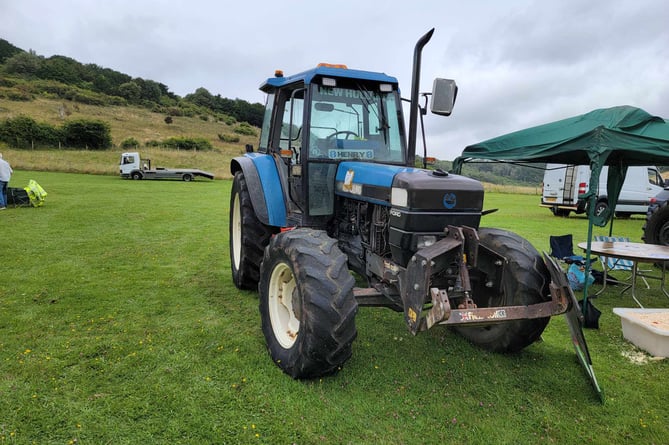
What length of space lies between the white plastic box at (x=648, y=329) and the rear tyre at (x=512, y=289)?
115 cm

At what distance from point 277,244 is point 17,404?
71.3 inches

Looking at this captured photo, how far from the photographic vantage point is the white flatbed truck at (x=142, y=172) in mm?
25391

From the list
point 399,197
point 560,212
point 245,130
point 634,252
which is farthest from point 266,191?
point 245,130

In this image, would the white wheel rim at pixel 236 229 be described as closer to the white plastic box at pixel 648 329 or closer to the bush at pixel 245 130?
the white plastic box at pixel 648 329

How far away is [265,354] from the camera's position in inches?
128

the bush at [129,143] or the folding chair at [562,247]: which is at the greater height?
the bush at [129,143]

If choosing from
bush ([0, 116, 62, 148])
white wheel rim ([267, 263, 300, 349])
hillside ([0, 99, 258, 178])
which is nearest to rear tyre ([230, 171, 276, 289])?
white wheel rim ([267, 263, 300, 349])

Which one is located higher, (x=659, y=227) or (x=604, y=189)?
(x=604, y=189)

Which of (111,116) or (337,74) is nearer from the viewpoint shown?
(337,74)

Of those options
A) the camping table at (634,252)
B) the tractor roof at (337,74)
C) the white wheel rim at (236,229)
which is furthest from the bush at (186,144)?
the camping table at (634,252)

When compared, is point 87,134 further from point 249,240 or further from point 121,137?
point 249,240

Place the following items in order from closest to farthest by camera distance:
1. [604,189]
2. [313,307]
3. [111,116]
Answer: [313,307], [604,189], [111,116]

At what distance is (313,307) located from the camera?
103 inches

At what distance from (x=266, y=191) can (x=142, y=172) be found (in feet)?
79.2
